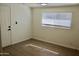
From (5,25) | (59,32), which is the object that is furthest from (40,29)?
(5,25)

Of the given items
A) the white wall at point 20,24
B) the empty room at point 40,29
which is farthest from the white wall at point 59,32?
the white wall at point 20,24

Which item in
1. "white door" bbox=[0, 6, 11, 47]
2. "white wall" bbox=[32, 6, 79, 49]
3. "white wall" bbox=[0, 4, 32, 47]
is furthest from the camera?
"white wall" bbox=[32, 6, 79, 49]

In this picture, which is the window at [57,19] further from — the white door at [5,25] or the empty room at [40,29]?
the white door at [5,25]

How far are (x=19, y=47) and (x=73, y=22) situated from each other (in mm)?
1300

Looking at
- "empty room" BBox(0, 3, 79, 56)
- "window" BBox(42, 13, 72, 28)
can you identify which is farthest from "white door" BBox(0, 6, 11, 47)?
"window" BBox(42, 13, 72, 28)

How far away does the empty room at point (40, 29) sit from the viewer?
186cm

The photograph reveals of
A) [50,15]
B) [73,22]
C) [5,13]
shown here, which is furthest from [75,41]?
[5,13]

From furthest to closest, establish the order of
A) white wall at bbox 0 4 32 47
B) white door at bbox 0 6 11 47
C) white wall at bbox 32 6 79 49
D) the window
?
the window → white wall at bbox 32 6 79 49 → white wall at bbox 0 4 32 47 → white door at bbox 0 6 11 47

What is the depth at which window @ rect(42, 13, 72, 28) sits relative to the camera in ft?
7.23

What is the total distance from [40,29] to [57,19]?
495 millimetres

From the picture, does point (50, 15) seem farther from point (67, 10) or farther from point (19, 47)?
point (19, 47)

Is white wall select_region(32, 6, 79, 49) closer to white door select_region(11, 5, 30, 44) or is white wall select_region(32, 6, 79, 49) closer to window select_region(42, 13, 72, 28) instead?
window select_region(42, 13, 72, 28)

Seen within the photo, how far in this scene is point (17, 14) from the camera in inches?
83.4

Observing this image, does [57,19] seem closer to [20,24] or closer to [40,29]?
[40,29]
